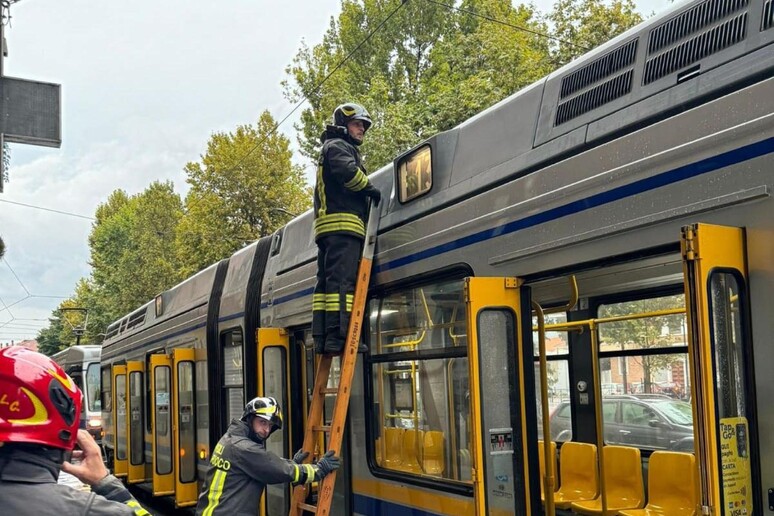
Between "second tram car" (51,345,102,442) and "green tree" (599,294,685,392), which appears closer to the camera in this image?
"green tree" (599,294,685,392)

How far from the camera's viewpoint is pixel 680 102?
3006mm

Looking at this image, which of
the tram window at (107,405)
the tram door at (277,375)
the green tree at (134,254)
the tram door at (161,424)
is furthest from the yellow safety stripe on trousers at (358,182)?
the green tree at (134,254)

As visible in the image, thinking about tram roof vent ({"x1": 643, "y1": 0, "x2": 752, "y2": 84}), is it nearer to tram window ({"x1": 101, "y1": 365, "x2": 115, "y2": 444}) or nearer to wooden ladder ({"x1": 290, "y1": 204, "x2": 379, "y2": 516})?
wooden ladder ({"x1": 290, "y1": 204, "x2": 379, "y2": 516})

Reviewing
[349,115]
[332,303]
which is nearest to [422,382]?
[332,303]

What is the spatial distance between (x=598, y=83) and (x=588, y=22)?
1738 cm

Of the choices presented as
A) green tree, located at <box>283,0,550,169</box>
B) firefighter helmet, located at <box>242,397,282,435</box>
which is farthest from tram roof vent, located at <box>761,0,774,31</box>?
green tree, located at <box>283,0,550,169</box>

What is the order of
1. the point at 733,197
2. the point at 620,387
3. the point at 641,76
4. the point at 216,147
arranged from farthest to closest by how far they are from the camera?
the point at 216,147 → the point at 620,387 → the point at 641,76 → the point at 733,197

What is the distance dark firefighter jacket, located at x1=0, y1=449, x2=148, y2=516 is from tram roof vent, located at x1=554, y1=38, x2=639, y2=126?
247cm

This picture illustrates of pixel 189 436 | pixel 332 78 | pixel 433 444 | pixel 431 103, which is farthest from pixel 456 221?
pixel 332 78

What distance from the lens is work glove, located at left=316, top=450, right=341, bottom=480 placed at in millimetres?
4707

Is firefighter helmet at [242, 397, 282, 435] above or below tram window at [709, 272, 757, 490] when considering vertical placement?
below

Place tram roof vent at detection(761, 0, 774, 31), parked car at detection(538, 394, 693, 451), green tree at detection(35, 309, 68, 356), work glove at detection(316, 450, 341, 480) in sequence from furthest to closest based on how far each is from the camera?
green tree at detection(35, 309, 68, 356), parked car at detection(538, 394, 693, 451), work glove at detection(316, 450, 341, 480), tram roof vent at detection(761, 0, 774, 31)

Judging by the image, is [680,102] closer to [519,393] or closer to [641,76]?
[641,76]

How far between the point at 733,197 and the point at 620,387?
3591mm
